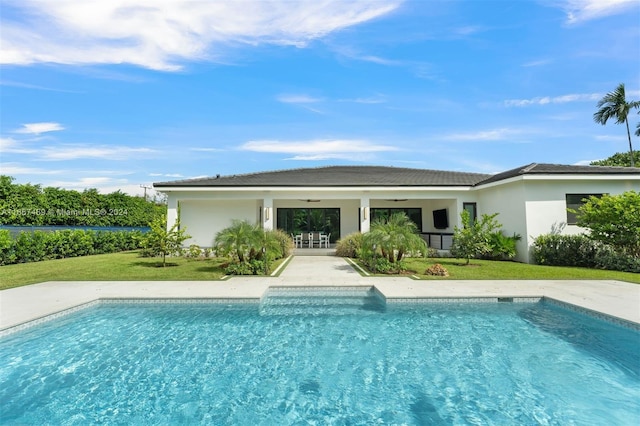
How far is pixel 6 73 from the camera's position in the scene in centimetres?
1397

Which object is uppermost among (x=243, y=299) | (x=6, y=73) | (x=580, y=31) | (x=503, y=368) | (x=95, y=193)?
(x=580, y=31)

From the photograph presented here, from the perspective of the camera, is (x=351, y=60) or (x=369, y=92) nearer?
(x=351, y=60)

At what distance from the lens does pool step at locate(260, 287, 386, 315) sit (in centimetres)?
822

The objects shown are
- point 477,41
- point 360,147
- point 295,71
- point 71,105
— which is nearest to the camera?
point 477,41

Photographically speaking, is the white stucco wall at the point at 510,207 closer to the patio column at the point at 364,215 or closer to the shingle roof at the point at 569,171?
the shingle roof at the point at 569,171

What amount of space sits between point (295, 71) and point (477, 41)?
8.91m

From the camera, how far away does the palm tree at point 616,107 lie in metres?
31.2

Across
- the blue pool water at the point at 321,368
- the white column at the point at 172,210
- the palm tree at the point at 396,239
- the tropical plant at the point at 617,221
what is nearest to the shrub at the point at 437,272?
the palm tree at the point at 396,239

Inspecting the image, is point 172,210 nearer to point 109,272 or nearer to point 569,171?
point 109,272

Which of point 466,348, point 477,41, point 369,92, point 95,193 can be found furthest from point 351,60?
point 95,193

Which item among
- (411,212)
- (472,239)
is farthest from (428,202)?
(472,239)

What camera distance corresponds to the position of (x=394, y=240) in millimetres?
12109

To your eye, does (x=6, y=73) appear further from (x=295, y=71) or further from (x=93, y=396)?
(x=93, y=396)

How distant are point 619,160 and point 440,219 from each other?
94.5ft
